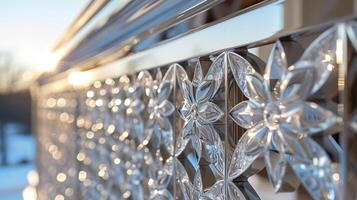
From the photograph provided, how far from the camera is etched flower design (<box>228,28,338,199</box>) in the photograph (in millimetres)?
204

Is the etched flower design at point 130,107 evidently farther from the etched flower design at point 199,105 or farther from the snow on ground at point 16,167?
the snow on ground at point 16,167

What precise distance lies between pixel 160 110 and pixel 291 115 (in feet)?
0.74

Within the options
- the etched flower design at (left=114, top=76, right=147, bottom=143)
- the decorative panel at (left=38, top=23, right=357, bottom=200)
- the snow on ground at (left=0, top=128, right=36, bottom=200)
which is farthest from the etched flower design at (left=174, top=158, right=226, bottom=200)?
the snow on ground at (left=0, top=128, right=36, bottom=200)

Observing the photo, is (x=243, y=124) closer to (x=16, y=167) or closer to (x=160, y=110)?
(x=160, y=110)

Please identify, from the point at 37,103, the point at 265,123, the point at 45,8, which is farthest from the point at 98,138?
the point at 45,8

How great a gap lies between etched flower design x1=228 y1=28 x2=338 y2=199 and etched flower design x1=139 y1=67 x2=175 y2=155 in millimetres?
147

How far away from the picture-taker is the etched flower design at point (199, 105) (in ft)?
1.03

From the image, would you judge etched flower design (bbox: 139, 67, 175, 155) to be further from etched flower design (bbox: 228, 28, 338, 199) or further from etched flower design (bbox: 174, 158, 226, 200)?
etched flower design (bbox: 228, 28, 338, 199)

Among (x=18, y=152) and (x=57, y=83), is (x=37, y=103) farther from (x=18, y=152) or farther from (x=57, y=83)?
(x=18, y=152)

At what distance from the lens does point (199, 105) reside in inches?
13.3

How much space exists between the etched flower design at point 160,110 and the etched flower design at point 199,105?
0.03 metres

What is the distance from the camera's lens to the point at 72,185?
0.94 meters

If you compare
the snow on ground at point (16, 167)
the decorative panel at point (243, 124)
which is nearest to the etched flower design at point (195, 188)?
the decorative panel at point (243, 124)

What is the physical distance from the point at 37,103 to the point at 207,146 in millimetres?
1515
